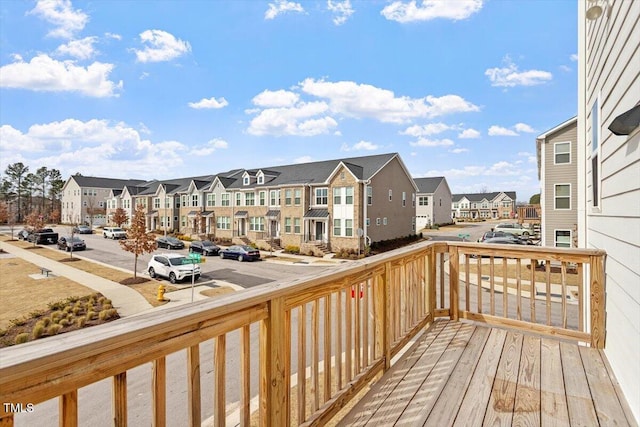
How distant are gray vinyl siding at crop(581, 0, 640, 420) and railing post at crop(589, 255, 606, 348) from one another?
0.28 feet

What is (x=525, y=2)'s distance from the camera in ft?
22.6

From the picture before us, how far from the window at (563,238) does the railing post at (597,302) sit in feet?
47.5

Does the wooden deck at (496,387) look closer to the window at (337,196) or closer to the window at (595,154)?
the window at (595,154)

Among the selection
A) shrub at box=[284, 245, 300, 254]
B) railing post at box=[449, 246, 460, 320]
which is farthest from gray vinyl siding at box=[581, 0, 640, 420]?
shrub at box=[284, 245, 300, 254]

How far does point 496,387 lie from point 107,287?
1600 centimetres

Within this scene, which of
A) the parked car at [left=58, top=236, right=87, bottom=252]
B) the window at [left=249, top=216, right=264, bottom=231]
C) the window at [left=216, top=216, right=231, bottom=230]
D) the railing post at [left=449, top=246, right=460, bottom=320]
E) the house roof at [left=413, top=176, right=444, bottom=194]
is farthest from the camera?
the house roof at [left=413, top=176, right=444, bottom=194]

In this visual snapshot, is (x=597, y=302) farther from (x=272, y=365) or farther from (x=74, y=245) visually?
(x=74, y=245)

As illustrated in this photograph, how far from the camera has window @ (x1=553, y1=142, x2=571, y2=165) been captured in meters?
15.2

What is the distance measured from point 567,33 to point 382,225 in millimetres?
18435

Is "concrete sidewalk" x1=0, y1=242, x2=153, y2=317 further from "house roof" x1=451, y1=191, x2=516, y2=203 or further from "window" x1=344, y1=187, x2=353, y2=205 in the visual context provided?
"house roof" x1=451, y1=191, x2=516, y2=203

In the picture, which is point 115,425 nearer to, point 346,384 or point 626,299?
point 346,384

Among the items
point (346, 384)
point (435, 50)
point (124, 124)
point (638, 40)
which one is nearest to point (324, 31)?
point (435, 50)

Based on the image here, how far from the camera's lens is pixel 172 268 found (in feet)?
51.3

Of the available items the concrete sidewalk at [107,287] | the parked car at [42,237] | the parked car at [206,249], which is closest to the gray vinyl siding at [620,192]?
the concrete sidewalk at [107,287]
